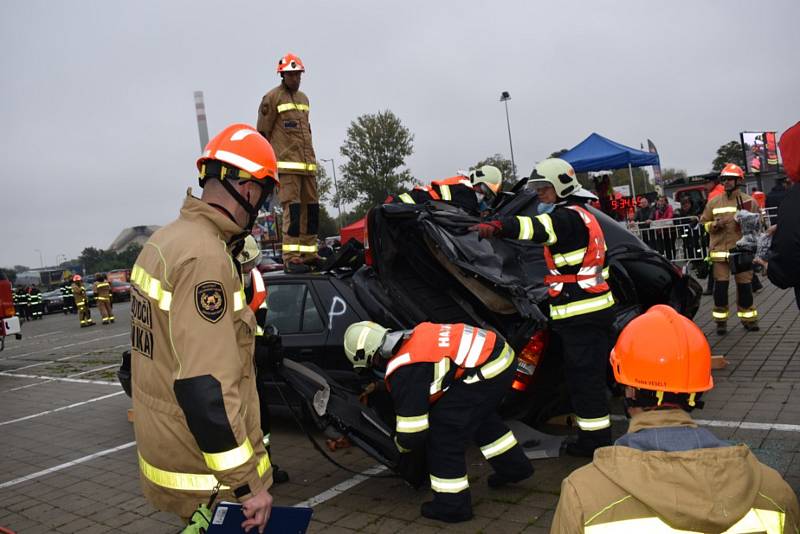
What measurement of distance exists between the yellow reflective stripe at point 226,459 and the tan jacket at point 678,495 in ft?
3.33

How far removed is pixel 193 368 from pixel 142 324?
392mm

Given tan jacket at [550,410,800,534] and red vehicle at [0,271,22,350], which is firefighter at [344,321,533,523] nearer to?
tan jacket at [550,410,800,534]

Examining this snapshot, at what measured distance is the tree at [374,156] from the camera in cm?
5519

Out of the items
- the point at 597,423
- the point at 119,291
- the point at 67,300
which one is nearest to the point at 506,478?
the point at 597,423

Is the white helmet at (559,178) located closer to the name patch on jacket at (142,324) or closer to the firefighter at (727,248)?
the name patch on jacket at (142,324)

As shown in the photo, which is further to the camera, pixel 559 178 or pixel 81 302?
pixel 81 302

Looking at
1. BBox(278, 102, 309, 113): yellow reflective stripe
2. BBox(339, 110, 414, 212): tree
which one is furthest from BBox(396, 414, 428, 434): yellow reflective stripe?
BBox(339, 110, 414, 212): tree

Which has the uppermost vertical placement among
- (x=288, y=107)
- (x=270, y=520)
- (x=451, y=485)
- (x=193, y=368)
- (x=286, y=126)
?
(x=288, y=107)

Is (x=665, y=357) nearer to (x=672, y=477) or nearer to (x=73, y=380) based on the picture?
(x=672, y=477)

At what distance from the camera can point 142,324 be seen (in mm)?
2336

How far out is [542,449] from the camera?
473 centimetres

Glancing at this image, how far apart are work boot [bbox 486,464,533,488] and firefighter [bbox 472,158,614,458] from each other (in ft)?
1.86

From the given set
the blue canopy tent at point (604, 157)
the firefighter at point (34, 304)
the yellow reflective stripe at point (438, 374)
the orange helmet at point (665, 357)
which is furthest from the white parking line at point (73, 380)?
the firefighter at point (34, 304)

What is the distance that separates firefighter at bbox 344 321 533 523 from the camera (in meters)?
3.71
